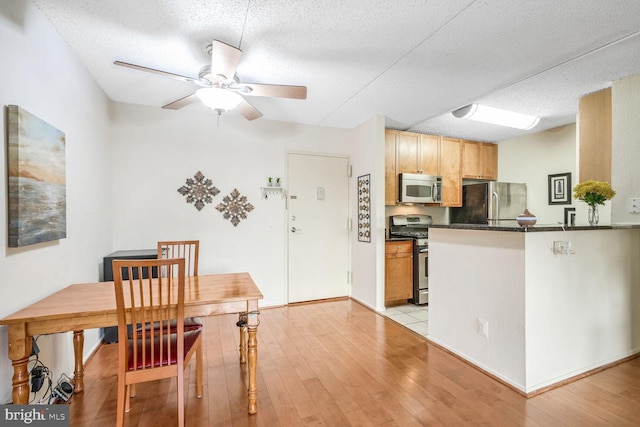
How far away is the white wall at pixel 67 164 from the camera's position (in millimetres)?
1469

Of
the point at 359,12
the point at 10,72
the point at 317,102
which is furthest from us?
the point at 317,102

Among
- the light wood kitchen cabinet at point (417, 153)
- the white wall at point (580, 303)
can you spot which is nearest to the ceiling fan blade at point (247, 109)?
the light wood kitchen cabinet at point (417, 153)

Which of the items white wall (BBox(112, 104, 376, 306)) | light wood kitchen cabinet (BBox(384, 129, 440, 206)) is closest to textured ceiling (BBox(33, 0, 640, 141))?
white wall (BBox(112, 104, 376, 306))

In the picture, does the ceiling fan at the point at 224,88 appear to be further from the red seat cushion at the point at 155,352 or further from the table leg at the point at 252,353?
the red seat cushion at the point at 155,352

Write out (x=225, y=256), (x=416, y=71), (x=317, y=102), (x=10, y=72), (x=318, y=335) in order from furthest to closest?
(x=225, y=256) → (x=317, y=102) → (x=318, y=335) → (x=416, y=71) → (x=10, y=72)

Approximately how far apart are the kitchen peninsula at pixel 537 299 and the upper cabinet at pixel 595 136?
0.70 m

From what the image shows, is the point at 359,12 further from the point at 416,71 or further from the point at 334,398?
the point at 334,398

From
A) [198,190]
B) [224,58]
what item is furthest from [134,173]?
[224,58]

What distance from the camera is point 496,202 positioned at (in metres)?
4.25

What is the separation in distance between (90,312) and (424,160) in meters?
4.14

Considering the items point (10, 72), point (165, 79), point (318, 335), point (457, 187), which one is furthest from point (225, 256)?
point (457, 187)

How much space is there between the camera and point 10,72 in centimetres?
149

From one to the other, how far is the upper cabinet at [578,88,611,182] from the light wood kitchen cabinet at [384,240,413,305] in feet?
6.59

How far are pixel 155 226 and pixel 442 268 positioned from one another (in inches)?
124
